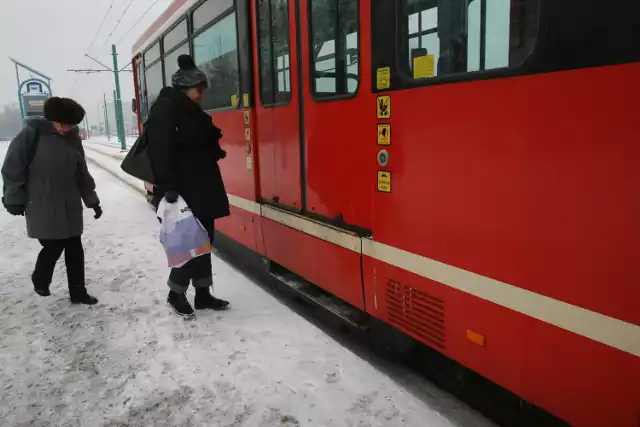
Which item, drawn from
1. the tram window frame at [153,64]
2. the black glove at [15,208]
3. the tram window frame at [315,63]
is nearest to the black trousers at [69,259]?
the black glove at [15,208]

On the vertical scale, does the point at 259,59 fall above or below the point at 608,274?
above

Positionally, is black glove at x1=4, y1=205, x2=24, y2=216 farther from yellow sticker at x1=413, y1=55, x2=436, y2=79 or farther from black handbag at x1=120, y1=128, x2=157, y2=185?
yellow sticker at x1=413, y1=55, x2=436, y2=79

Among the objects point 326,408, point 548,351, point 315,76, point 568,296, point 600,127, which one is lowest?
point 326,408

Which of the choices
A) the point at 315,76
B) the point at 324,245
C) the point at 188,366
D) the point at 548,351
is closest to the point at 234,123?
the point at 315,76

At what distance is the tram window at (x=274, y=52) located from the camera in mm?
3791

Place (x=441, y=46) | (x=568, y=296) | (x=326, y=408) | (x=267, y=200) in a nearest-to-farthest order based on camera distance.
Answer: (x=568, y=296) → (x=441, y=46) → (x=326, y=408) → (x=267, y=200)

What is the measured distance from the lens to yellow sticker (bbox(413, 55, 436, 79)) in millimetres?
2443

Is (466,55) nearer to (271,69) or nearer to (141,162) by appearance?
(271,69)

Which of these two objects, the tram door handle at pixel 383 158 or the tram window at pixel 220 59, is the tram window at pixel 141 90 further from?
the tram door handle at pixel 383 158

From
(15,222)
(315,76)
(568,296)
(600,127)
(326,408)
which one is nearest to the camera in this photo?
(600,127)

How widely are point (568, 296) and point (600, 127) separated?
622mm

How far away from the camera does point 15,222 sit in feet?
26.3

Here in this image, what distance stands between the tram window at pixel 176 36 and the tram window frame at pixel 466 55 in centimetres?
386

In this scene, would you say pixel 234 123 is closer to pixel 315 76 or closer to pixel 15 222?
pixel 315 76
